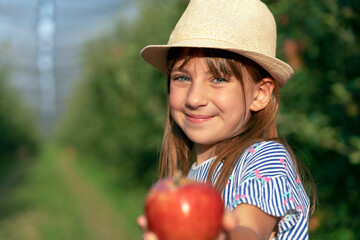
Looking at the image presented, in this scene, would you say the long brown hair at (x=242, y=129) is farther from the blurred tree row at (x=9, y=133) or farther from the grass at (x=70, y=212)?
the blurred tree row at (x=9, y=133)

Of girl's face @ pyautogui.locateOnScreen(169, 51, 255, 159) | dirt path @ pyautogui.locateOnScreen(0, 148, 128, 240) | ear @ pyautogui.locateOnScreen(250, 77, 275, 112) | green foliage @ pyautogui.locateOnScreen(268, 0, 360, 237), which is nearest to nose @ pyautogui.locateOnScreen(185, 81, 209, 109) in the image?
girl's face @ pyautogui.locateOnScreen(169, 51, 255, 159)

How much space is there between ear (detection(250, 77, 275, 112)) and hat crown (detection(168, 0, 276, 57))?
0.39 feet

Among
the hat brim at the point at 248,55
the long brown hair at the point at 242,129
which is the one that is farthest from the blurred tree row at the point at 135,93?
the long brown hair at the point at 242,129

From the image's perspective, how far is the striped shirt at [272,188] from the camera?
1238mm

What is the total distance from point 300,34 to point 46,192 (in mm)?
8165

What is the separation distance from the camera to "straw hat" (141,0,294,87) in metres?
1.54

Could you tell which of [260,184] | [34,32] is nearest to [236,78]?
[260,184]

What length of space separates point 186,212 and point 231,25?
814mm

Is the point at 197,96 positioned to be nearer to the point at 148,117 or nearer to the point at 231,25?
the point at 231,25

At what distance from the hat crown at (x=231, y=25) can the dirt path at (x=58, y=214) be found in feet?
15.3

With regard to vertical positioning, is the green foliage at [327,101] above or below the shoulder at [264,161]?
below

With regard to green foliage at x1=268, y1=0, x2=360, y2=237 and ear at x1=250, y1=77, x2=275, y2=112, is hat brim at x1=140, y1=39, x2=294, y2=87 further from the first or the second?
green foliage at x1=268, y1=0, x2=360, y2=237

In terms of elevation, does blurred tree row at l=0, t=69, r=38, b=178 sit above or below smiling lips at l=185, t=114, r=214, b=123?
below

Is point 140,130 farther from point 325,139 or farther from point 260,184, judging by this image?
point 260,184
